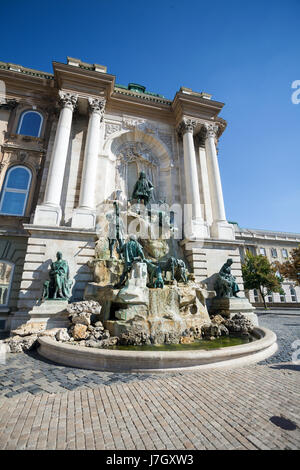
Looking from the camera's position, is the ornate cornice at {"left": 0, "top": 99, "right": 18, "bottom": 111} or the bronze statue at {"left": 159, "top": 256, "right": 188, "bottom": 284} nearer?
the bronze statue at {"left": 159, "top": 256, "right": 188, "bottom": 284}

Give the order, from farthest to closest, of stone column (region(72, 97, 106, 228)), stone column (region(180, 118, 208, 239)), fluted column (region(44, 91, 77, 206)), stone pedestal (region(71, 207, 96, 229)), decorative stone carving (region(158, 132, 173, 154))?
decorative stone carving (region(158, 132, 173, 154)) < stone column (region(180, 118, 208, 239)) < fluted column (region(44, 91, 77, 206)) < stone column (region(72, 97, 106, 228)) < stone pedestal (region(71, 207, 96, 229))

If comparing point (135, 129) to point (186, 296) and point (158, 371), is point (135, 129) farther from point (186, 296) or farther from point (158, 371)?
point (158, 371)

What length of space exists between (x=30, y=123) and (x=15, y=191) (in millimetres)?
5202

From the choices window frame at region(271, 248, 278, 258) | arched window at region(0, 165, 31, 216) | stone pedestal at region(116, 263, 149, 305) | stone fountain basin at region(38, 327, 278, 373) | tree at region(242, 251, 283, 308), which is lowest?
stone fountain basin at region(38, 327, 278, 373)

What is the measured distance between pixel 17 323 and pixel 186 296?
7.06m

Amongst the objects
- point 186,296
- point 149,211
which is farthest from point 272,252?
point 186,296

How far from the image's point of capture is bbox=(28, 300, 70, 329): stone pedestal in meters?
7.62

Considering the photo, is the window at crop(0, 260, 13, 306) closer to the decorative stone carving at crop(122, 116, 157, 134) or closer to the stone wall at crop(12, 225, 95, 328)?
the stone wall at crop(12, 225, 95, 328)

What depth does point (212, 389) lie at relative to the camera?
135 inches

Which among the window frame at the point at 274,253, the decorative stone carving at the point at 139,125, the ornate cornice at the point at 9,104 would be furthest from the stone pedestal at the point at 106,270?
the window frame at the point at 274,253

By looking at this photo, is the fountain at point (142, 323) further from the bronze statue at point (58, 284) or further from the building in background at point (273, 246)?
the building in background at point (273, 246)

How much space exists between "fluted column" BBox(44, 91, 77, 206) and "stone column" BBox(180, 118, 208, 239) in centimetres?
773

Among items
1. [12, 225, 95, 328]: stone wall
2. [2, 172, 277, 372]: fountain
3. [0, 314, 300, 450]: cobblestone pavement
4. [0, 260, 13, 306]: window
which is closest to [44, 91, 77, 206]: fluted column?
[12, 225, 95, 328]: stone wall

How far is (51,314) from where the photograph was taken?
775 cm
